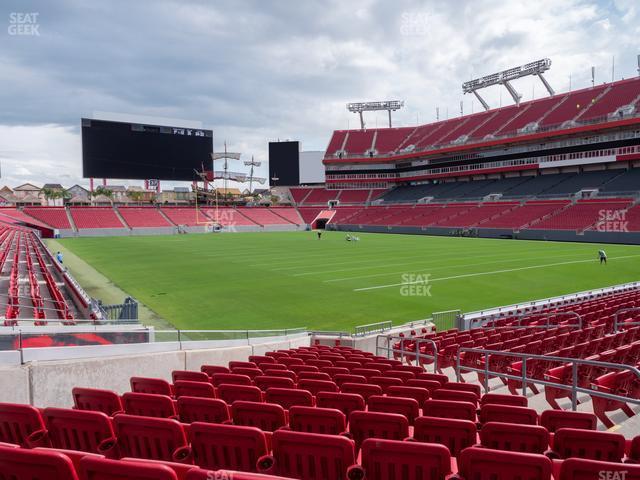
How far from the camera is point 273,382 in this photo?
20.0 feet

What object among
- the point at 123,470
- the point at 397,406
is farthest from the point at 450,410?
the point at 123,470

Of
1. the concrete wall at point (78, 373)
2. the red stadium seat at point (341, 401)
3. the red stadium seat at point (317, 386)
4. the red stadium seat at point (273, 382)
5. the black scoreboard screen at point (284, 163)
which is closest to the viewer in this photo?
the red stadium seat at point (341, 401)

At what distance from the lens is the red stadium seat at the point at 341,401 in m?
4.78

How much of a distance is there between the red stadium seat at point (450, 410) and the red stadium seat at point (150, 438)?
250cm

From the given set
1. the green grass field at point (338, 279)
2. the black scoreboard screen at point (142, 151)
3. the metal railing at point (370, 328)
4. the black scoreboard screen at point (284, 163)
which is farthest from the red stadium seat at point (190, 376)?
the black scoreboard screen at point (284, 163)

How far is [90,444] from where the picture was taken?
11.8 ft

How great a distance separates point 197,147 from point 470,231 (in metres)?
47.4

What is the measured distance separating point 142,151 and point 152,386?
72.3 m

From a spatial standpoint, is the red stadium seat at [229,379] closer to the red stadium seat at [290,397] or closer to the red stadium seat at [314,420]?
the red stadium seat at [290,397]

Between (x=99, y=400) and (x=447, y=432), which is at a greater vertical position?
(x=99, y=400)

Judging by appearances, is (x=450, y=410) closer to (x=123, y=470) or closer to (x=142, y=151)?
(x=123, y=470)

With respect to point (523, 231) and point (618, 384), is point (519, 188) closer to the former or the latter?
point (523, 231)

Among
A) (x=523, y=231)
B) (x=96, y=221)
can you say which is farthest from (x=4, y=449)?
(x=96, y=221)

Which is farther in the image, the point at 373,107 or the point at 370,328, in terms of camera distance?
the point at 373,107
